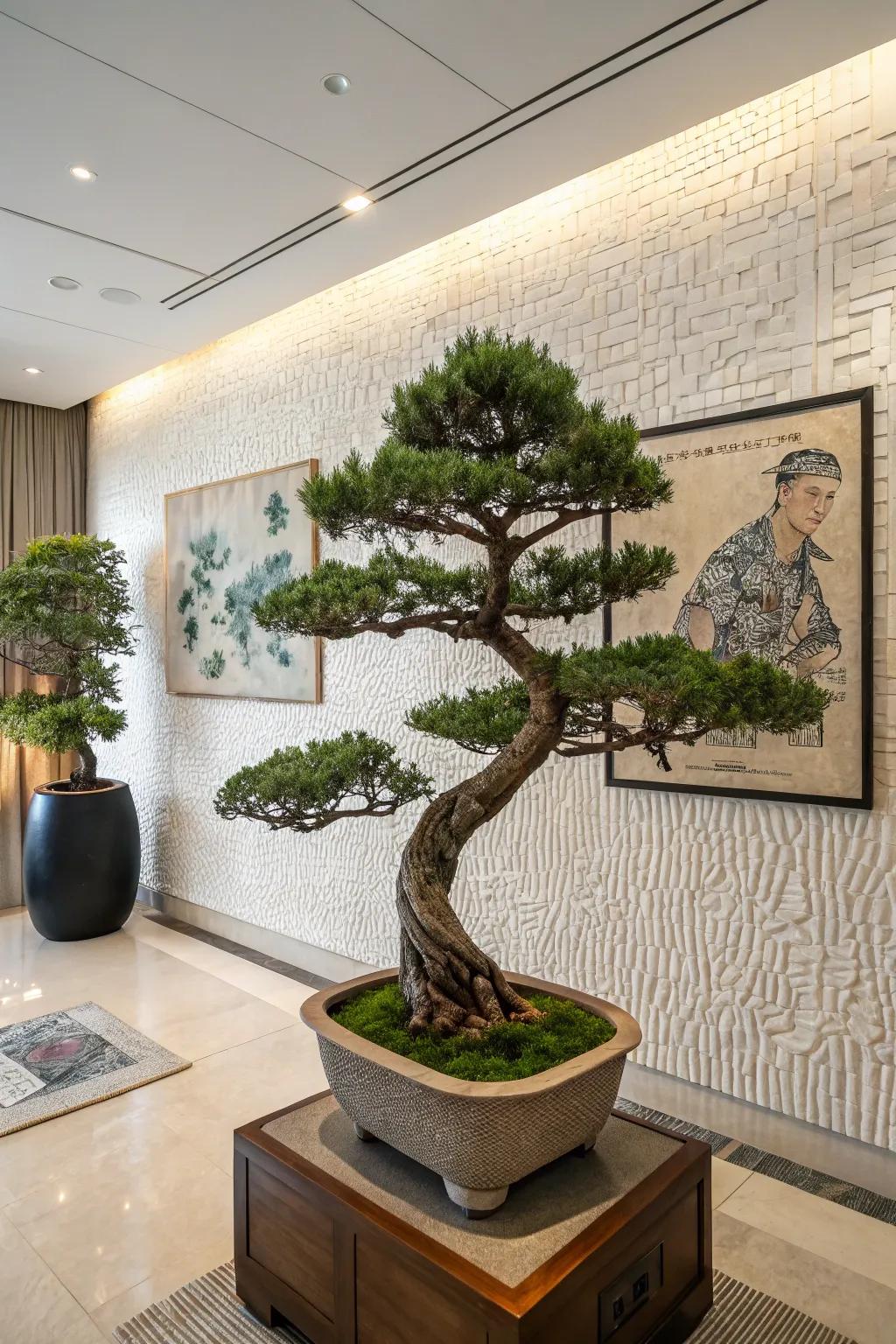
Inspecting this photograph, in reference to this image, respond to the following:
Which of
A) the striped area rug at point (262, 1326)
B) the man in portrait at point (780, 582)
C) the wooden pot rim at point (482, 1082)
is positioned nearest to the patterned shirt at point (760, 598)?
the man in portrait at point (780, 582)

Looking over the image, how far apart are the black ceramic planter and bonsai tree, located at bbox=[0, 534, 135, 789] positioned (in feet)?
0.67

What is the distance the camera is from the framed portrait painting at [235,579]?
12.4ft

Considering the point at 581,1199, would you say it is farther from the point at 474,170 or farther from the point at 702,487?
the point at 474,170

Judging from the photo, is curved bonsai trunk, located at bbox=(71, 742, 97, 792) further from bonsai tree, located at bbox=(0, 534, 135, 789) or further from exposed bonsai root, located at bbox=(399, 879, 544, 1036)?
exposed bonsai root, located at bbox=(399, 879, 544, 1036)

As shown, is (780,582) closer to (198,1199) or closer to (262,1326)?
(262,1326)

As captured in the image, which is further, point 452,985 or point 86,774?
point 86,774

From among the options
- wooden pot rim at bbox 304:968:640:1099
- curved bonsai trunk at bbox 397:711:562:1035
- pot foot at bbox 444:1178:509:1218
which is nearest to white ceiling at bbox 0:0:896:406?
curved bonsai trunk at bbox 397:711:562:1035

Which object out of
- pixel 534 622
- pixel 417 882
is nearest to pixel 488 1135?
pixel 417 882

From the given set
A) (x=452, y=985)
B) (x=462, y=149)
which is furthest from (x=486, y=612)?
(x=462, y=149)

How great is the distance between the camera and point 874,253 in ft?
7.00

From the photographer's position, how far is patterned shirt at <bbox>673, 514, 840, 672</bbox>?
2.23 m

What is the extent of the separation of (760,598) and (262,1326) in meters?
2.00

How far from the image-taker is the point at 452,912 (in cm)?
169

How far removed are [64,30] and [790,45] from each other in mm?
1667
